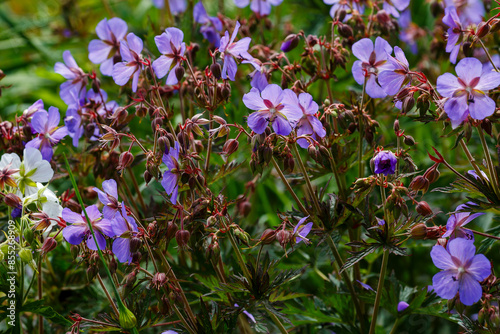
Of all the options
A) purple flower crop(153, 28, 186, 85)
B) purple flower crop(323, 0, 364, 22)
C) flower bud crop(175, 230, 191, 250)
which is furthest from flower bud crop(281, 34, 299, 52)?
flower bud crop(175, 230, 191, 250)

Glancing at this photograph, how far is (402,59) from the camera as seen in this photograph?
1.25 metres

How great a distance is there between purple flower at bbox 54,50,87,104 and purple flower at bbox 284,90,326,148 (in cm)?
82

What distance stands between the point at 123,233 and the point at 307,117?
0.54 meters

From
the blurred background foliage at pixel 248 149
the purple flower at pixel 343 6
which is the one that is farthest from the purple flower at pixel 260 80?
the purple flower at pixel 343 6

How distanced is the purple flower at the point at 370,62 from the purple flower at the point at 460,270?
517 millimetres

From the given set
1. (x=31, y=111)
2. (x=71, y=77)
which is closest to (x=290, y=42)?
(x=71, y=77)

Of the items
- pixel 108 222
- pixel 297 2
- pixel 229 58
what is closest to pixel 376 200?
pixel 229 58

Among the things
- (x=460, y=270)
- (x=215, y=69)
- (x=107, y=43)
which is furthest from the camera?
(x=107, y=43)

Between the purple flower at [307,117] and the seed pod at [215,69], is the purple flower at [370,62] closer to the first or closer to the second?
the purple flower at [307,117]

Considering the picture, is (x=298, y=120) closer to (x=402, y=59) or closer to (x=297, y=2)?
(x=402, y=59)

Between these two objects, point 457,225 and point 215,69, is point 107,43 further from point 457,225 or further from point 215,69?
point 457,225

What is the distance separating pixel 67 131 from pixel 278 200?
134 centimetres

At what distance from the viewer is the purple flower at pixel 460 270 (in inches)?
42.0

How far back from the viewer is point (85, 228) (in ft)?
4.04
